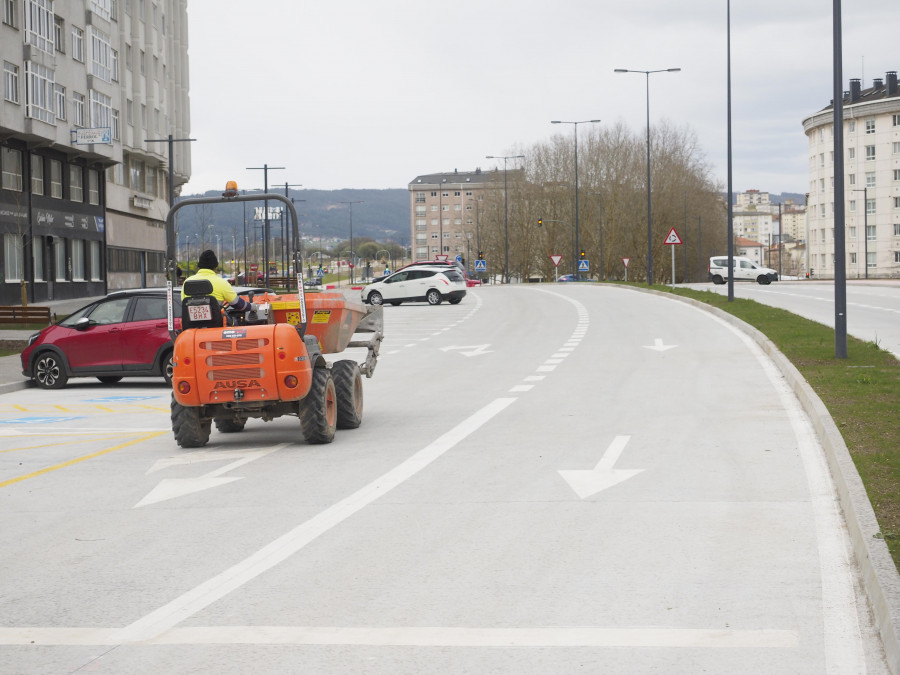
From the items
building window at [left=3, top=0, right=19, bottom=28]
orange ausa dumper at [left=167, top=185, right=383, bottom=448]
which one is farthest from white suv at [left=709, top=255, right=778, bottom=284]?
orange ausa dumper at [left=167, top=185, right=383, bottom=448]

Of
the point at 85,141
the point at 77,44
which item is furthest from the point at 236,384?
the point at 77,44

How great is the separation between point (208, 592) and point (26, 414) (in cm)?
1124

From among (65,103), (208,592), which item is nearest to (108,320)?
(208,592)

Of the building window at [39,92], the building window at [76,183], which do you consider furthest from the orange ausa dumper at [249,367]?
the building window at [76,183]

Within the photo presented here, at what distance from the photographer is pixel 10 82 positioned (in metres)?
47.6

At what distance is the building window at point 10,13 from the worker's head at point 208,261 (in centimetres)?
4057

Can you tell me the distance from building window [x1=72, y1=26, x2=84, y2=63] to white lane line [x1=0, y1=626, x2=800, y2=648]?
180 ft

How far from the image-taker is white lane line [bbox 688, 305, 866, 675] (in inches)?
201

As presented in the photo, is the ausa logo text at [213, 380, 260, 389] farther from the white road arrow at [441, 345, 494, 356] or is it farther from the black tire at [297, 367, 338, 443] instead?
the white road arrow at [441, 345, 494, 356]

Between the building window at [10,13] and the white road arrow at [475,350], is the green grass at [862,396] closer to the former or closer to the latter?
the white road arrow at [475,350]

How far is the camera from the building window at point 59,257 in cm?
5575

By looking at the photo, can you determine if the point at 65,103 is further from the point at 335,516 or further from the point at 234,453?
the point at 335,516

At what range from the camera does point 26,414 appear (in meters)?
16.6

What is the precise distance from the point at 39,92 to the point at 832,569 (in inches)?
1929
